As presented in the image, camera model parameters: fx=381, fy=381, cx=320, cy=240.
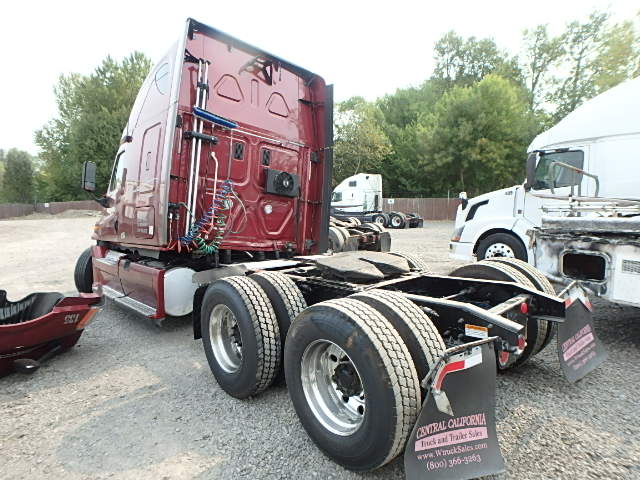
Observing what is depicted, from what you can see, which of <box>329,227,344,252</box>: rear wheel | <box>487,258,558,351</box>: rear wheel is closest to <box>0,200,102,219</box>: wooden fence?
<box>329,227,344,252</box>: rear wheel

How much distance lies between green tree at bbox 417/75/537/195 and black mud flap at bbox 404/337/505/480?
33288mm

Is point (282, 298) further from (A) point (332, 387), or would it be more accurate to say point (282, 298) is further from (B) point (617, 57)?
(B) point (617, 57)

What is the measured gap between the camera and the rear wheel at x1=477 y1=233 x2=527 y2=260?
21.8 ft

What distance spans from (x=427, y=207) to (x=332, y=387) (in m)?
33.5

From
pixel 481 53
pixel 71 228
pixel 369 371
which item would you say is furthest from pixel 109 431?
pixel 481 53

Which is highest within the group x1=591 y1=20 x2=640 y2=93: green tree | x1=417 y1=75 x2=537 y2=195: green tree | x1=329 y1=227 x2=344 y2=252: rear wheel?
x1=591 y1=20 x2=640 y2=93: green tree

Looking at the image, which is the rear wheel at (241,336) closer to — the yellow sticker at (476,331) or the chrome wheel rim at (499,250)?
the yellow sticker at (476,331)

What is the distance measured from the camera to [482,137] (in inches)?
1271

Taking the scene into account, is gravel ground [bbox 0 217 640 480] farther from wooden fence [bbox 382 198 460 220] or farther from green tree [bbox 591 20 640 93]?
green tree [bbox 591 20 640 93]

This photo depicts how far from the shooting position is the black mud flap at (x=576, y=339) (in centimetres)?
265

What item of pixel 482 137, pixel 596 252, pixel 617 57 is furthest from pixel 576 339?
pixel 617 57

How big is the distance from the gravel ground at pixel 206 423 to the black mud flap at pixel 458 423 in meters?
0.30

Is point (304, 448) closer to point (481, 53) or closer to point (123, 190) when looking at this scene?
point (123, 190)

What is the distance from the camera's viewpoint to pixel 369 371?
1.76 metres
